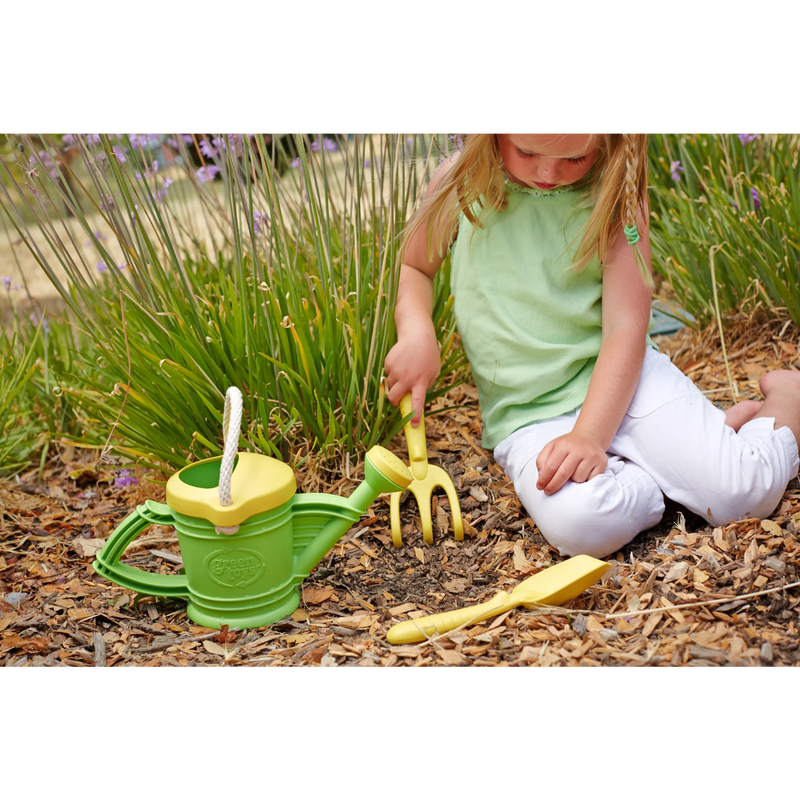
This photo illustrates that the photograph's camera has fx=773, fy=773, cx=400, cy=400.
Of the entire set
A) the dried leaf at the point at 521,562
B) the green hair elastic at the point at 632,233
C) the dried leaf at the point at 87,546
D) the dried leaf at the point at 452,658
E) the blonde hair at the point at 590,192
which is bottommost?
the dried leaf at the point at 521,562

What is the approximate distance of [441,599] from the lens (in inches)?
54.8

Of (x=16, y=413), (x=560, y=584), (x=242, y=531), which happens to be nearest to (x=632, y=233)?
(x=560, y=584)

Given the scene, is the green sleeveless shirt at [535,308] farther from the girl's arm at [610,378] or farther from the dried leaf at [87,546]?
the dried leaf at [87,546]

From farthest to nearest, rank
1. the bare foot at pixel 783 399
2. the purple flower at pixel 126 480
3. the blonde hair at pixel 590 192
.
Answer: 1. the purple flower at pixel 126 480
2. the bare foot at pixel 783 399
3. the blonde hair at pixel 590 192

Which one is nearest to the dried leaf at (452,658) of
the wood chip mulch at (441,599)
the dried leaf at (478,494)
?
the wood chip mulch at (441,599)

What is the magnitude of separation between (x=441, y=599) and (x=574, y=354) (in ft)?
2.02

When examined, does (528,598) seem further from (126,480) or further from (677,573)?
(126,480)

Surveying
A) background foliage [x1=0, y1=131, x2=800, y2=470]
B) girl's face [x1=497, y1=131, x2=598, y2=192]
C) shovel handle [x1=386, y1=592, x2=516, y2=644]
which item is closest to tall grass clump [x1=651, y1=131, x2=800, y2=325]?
background foliage [x1=0, y1=131, x2=800, y2=470]

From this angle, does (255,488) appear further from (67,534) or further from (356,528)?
(67,534)

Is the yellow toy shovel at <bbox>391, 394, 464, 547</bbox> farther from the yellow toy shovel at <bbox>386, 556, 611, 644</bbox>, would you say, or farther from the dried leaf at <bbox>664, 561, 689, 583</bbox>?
the dried leaf at <bbox>664, 561, 689, 583</bbox>

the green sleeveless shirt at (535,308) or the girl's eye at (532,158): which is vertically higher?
the girl's eye at (532,158)

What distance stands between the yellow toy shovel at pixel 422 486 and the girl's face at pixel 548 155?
0.52 meters

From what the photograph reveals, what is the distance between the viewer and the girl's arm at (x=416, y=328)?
5.31 ft
